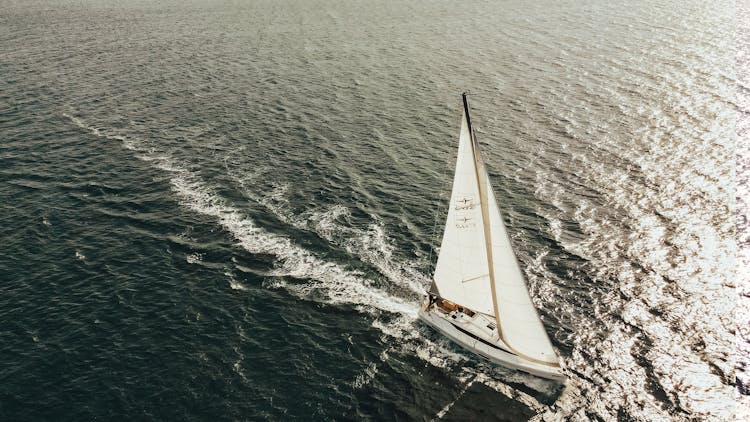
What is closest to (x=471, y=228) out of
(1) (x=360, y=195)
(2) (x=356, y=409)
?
(2) (x=356, y=409)

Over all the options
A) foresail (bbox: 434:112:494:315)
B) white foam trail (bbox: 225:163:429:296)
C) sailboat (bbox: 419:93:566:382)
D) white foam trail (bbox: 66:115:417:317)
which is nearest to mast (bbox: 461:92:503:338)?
sailboat (bbox: 419:93:566:382)

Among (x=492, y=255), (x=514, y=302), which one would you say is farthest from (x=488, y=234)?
(x=514, y=302)

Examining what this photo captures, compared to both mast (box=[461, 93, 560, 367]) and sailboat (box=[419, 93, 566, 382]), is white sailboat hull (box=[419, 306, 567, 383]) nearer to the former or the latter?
sailboat (box=[419, 93, 566, 382])

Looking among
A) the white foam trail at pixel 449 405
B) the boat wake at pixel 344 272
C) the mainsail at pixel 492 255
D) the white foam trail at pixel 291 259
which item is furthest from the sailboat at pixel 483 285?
the white foam trail at pixel 291 259

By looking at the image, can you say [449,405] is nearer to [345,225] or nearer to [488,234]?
[488,234]

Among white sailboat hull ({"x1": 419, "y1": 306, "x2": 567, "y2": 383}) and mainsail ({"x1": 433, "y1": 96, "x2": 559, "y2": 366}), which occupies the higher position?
mainsail ({"x1": 433, "y1": 96, "x2": 559, "y2": 366})

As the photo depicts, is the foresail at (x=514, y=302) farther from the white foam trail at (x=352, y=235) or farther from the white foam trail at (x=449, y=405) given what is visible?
the white foam trail at (x=352, y=235)
